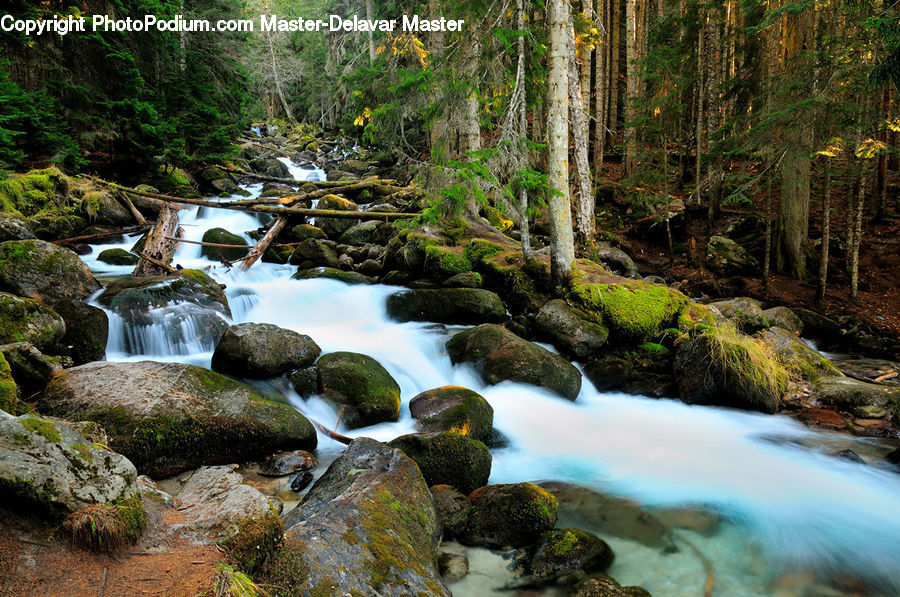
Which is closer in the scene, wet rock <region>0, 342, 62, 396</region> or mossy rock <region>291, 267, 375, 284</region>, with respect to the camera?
wet rock <region>0, 342, 62, 396</region>

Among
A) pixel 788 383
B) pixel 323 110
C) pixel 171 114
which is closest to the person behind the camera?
pixel 788 383

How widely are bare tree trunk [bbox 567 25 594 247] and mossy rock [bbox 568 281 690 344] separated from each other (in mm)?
3015

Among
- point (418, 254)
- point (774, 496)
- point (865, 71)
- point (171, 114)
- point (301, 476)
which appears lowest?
point (774, 496)

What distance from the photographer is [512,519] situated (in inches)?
167

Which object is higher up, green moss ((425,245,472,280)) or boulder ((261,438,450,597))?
green moss ((425,245,472,280))

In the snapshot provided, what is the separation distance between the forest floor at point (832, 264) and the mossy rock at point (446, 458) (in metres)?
10.5

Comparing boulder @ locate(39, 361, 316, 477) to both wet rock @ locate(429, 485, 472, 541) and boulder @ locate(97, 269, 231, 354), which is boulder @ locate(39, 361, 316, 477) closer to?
wet rock @ locate(429, 485, 472, 541)

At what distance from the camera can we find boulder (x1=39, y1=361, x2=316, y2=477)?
454 centimetres

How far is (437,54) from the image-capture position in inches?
520

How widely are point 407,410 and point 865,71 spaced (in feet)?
37.0

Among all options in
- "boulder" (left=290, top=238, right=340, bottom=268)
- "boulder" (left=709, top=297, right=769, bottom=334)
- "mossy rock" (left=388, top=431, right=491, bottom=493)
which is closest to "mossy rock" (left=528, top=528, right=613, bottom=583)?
"mossy rock" (left=388, top=431, right=491, bottom=493)

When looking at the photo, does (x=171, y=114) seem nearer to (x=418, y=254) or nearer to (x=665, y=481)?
(x=418, y=254)

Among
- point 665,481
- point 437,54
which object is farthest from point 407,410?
point 437,54

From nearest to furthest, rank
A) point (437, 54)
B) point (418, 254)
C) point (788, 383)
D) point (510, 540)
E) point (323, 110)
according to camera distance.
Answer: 1. point (510, 540)
2. point (788, 383)
3. point (418, 254)
4. point (437, 54)
5. point (323, 110)
